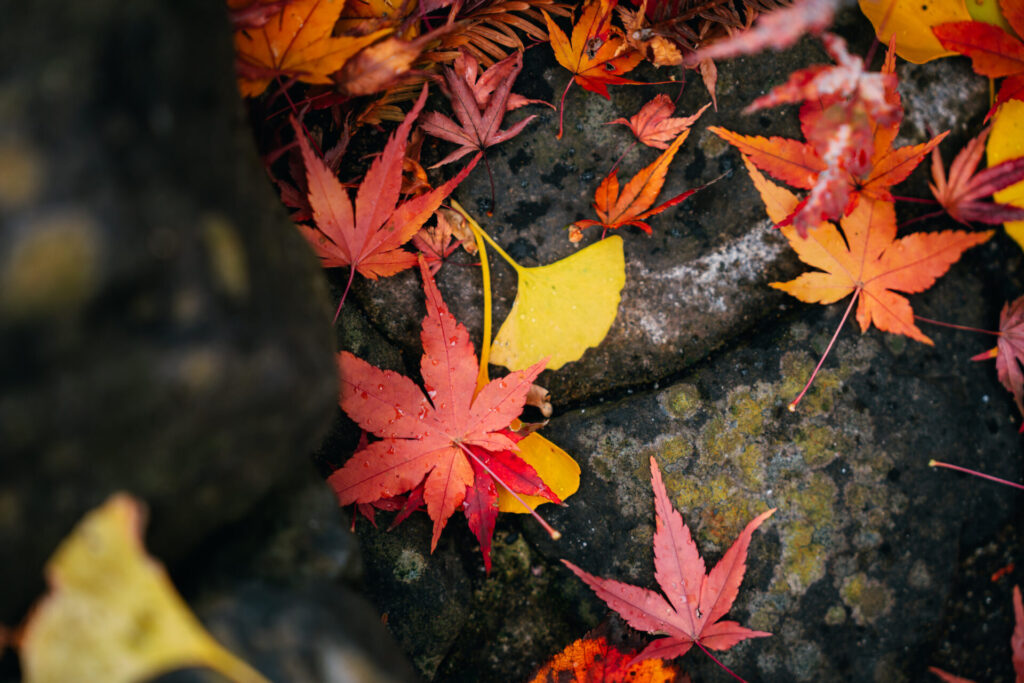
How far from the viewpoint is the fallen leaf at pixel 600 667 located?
1.25m

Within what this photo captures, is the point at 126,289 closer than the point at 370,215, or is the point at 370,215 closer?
the point at 126,289

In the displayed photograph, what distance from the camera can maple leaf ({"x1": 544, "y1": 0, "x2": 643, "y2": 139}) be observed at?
1.26 meters

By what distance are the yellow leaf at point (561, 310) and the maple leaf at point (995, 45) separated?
2.72 ft

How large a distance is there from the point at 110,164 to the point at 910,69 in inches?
62.8

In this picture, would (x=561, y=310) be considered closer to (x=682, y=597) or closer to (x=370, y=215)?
(x=370, y=215)

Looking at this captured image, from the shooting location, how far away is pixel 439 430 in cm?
117

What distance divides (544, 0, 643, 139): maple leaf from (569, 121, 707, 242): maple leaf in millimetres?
192

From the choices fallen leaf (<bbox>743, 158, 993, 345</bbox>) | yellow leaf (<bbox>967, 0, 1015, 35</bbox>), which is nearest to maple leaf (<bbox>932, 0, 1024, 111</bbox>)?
yellow leaf (<bbox>967, 0, 1015, 35</bbox>)

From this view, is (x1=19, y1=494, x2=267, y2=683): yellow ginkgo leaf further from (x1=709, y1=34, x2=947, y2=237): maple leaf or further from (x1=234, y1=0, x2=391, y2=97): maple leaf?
(x1=709, y1=34, x2=947, y2=237): maple leaf

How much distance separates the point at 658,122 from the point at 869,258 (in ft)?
1.74

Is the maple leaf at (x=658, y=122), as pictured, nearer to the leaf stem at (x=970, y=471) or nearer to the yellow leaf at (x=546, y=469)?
the yellow leaf at (x=546, y=469)

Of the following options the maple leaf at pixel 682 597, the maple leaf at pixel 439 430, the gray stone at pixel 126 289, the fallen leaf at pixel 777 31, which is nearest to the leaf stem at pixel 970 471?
the maple leaf at pixel 682 597

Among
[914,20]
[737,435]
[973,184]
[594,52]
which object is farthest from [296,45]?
[973,184]

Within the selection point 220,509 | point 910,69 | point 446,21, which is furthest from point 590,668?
point 910,69
